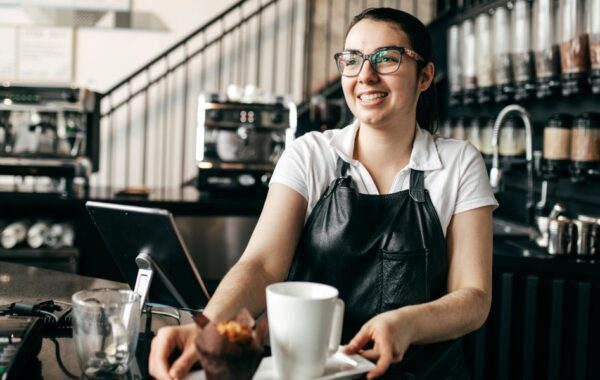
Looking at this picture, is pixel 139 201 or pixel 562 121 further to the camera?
pixel 139 201

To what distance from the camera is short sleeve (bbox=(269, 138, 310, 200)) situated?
1639 millimetres

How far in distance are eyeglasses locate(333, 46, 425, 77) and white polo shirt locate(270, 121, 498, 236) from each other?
0.64 ft

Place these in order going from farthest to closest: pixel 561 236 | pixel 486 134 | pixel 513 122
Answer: pixel 486 134, pixel 513 122, pixel 561 236

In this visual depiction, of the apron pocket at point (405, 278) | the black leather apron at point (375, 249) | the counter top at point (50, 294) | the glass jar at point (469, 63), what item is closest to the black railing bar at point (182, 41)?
the glass jar at point (469, 63)

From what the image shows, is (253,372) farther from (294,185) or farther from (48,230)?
(48,230)

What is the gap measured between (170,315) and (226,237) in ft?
6.94

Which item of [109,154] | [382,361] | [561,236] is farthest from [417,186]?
[109,154]

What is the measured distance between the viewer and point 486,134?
3.35 meters

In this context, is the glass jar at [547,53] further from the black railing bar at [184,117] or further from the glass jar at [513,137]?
the black railing bar at [184,117]

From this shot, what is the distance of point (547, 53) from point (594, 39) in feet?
A: 1.00

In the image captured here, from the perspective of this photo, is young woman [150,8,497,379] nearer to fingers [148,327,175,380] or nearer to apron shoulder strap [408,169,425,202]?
apron shoulder strap [408,169,425,202]

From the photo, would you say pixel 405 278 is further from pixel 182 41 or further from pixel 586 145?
pixel 182 41

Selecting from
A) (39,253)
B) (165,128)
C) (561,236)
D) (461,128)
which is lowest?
(39,253)

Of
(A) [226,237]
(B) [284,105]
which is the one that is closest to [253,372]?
(A) [226,237]
